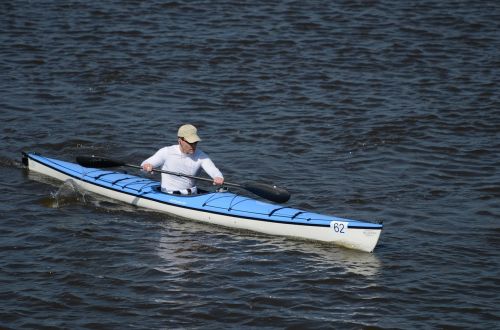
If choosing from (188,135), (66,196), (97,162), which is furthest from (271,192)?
(66,196)

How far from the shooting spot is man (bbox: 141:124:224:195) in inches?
449

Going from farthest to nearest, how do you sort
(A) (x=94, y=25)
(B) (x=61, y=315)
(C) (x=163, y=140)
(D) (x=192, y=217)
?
(A) (x=94, y=25), (C) (x=163, y=140), (D) (x=192, y=217), (B) (x=61, y=315)

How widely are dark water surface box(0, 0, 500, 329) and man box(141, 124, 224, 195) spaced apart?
504mm

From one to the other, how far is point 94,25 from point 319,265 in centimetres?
1281

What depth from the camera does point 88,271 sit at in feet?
32.3

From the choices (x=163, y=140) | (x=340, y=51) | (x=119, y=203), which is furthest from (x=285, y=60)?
(x=119, y=203)

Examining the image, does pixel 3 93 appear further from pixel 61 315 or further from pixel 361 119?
pixel 61 315

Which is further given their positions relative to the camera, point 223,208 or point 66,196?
point 66,196

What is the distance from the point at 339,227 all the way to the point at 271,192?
105 centimetres

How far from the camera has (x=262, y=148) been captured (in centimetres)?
1445

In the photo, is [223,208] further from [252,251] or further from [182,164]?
[252,251]

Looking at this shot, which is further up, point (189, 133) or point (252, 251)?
point (189, 133)

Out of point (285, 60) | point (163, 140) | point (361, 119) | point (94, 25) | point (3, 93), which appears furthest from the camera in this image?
point (94, 25)

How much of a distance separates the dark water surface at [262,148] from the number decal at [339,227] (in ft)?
0.87
